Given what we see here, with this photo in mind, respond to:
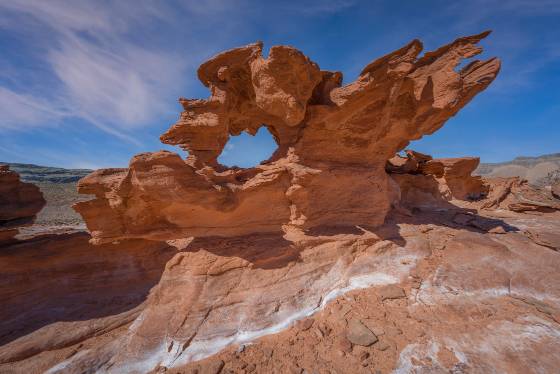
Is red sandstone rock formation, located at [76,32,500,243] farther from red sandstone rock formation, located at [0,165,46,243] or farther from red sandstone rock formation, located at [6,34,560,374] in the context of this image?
red sandstone rock formation, located at [0,165,46,243]

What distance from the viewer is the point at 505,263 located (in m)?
4.48

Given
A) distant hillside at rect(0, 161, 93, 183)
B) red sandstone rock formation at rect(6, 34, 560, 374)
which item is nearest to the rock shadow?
red sandstone rock formation at rect(6, 34, 560, 374)

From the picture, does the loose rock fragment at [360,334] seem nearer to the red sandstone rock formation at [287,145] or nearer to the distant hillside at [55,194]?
the red sandstone rock formation at [287,145]

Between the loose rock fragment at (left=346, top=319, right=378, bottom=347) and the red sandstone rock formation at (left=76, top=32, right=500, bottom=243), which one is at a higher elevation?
the red sandstone rock formation at (left=76, top=32, right=500, bottom=243)

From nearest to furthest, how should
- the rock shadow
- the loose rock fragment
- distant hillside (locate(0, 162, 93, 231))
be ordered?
the loose rock fragment
the rock shadow
distant hillside (locate(0, 162, 93, 231))

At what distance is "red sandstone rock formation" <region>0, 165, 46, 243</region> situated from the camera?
3943mm

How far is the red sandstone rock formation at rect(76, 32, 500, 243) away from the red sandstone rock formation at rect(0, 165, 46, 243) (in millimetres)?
875

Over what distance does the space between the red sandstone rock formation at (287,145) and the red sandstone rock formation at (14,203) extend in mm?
875

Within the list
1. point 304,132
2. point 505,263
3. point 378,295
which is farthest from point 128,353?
point 505,263

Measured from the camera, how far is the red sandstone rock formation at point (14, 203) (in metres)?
3.94

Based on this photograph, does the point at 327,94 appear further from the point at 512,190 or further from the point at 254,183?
the point at 512,190

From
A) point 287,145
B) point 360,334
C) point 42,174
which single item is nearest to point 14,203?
point 287,145

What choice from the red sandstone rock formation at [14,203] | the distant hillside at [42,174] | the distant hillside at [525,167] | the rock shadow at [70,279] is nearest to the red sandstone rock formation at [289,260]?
the rock shadow at [70,279]

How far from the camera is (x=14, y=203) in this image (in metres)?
4.01
